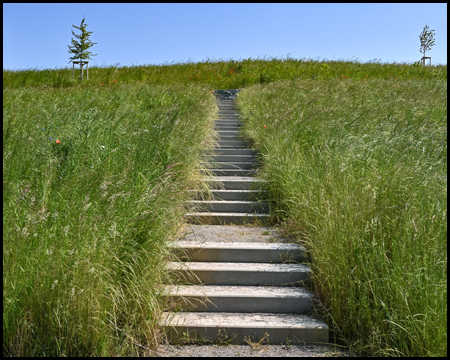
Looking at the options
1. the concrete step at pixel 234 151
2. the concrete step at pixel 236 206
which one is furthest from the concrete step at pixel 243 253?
the concrete step at pixel 234 151

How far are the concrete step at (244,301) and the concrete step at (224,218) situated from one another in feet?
6.13

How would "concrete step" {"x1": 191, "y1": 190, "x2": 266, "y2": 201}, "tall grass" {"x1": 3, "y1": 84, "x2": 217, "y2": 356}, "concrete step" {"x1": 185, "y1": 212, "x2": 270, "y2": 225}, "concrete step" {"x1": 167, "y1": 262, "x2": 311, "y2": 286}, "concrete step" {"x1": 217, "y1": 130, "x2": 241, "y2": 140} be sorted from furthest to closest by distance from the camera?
"concrete step" {"x1": 217, "y1": 130, "x2": 241, "y2": 140}
"concrete step" {"x1": 191, "y1": 190, "x2": 266, "y2": 201}
"concrete step" {"x1": 185, "y1": 212, "x2": 270, "y2": 225}
"concrete step" {"x1": 167, "y1": 262, "x2": 311, "y2": 286}
"tall grass" {"x1": 3, "y1": 84, "x2": 217, "y2": 356}

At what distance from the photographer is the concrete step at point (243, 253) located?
4801mm

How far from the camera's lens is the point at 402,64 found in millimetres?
22312

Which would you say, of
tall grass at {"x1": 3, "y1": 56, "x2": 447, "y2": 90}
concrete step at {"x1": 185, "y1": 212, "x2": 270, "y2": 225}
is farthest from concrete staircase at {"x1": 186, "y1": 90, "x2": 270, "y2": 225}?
tall grass at {"x1": 3, "y1": 56, "x2": 447, "y2": 90}

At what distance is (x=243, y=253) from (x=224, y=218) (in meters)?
1.27

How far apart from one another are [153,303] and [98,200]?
3.78 ft

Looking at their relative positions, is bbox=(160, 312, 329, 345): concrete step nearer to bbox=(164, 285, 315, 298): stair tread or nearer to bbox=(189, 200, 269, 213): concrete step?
bbox=(164, 285, 315, 298): stair tread

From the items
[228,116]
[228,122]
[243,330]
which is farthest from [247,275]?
[228,116]

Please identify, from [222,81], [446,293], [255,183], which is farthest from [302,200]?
[222,81]

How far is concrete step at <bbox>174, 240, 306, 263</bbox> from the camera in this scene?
15.8ft

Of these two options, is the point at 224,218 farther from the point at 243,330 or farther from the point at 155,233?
the point at 243,330

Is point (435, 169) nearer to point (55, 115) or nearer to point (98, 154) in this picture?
point (98, 154)

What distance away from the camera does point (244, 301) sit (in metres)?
4.10
